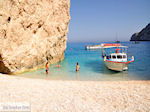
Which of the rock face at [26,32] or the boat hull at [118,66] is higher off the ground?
the rock face at [26,32]

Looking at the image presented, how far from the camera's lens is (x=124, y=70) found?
19.0 meters

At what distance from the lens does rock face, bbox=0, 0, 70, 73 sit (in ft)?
47.6

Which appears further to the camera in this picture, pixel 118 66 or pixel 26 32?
pixel 118 66

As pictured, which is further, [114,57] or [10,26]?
[114,57]

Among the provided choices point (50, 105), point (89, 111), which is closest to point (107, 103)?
point (89, 111)

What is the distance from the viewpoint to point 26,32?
1719cm

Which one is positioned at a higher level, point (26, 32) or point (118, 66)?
point (26, 32)

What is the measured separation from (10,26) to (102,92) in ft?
41.0

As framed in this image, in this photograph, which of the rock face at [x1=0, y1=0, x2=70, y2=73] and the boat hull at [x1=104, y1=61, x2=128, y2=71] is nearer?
the rock face at [x1=0, y1=0, x2=70, y2=73]

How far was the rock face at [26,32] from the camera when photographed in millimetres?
14500

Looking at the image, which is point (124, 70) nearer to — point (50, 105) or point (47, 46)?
point (47, 46)

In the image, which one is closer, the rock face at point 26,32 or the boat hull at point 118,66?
the rock face at point 26,32

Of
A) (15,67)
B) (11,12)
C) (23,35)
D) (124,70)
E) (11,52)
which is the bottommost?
(124,70)

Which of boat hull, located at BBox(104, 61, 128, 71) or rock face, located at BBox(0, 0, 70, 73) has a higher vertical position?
rock face, located at BBox(0, 0, 70, 73)
